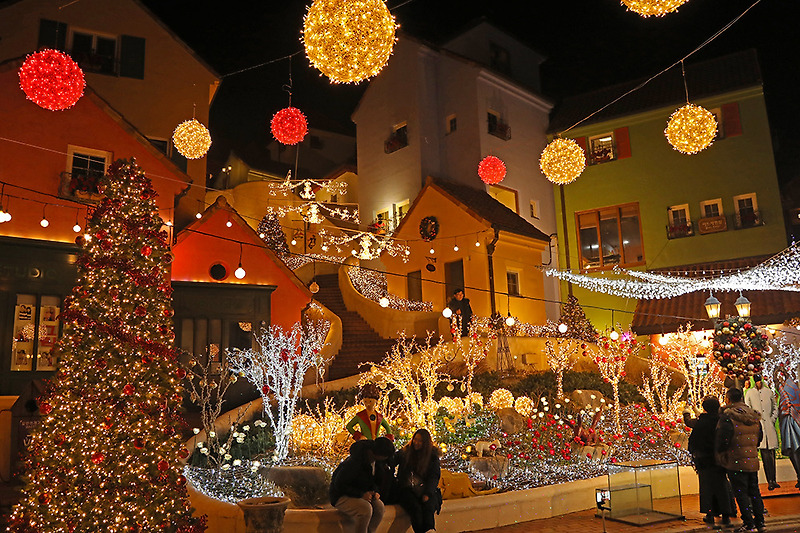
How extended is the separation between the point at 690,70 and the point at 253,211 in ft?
61.1

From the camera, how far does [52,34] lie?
16.5m

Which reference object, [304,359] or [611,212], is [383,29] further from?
[611,212]

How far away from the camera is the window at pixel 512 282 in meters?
20.1

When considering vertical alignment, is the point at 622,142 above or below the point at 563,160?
above

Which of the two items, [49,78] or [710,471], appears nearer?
[710,471]

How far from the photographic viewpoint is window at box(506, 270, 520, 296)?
790 inches

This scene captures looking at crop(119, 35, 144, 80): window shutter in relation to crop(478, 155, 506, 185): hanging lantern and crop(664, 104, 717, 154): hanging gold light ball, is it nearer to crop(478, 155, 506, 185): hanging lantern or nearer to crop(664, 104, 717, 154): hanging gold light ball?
crop(478, 155, 506, 185): hanging lantern

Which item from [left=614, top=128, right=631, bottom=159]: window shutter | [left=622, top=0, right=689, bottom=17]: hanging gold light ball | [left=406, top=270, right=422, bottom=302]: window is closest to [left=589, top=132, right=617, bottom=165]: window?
[left=614, top=128, right=631, bottom=159]: window shutter

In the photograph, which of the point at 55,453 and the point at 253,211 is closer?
the point at 55,453

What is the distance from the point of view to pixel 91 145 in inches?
556

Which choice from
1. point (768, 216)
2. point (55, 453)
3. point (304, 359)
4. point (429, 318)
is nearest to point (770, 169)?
point (768, 216)

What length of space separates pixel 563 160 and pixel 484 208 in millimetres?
7133

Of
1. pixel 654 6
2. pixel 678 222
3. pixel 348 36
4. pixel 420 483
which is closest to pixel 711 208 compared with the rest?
pixel 678 222

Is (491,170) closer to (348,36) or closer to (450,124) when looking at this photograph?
(450,124)
